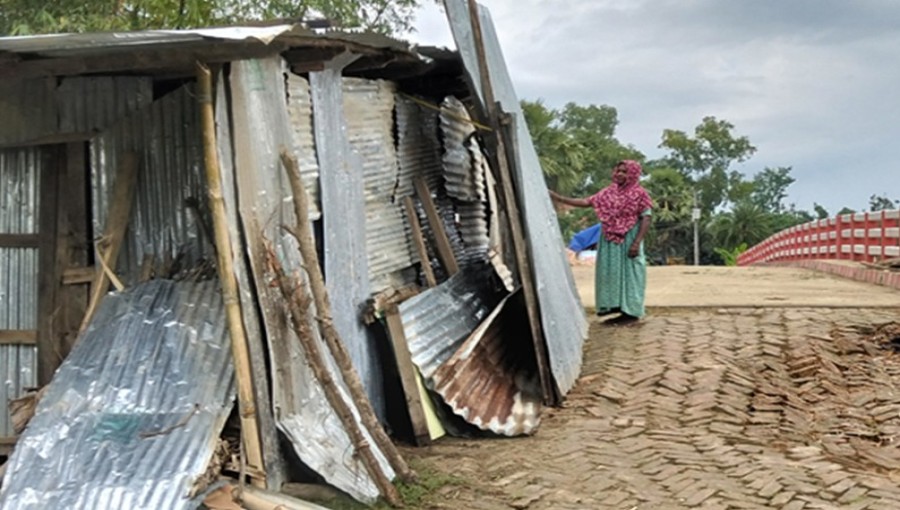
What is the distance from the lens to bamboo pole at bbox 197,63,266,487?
470cm

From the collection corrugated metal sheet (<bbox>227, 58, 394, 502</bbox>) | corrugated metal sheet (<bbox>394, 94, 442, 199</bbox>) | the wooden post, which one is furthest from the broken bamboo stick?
the wooden post

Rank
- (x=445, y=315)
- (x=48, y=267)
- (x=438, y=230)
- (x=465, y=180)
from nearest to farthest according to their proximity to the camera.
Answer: (x=48, y=267), (x=445, y=315), (x=438, y=230), (x=465, y=180)

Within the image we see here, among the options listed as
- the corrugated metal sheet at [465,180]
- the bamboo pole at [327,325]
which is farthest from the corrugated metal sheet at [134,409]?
the corrugated metal sheet at [465,180]

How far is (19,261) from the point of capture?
5734mm

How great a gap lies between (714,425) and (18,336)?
4.48 meters

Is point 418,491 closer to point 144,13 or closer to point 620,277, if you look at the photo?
point 620,277

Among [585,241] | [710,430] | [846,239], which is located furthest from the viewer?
[585,241]

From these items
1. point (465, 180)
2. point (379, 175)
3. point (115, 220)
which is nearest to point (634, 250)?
point (465, 180)

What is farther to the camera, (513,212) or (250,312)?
(513,212)

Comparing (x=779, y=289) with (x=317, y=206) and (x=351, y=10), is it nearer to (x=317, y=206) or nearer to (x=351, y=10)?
(x=351, y=10)

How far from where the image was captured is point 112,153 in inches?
218

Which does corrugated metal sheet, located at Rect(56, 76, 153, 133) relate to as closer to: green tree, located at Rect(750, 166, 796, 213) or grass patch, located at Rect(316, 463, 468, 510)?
grass patch, located at Rect(316, 463, 468, 510)

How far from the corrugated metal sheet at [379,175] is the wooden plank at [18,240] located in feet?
6.69

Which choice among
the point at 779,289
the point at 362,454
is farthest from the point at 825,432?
the point at 779,289
